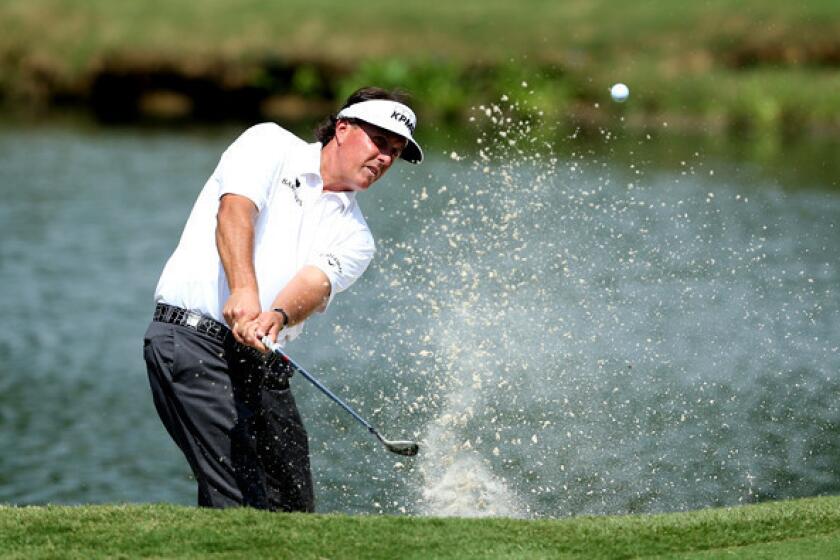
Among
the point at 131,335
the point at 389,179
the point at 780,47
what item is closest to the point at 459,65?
the point at 780,47

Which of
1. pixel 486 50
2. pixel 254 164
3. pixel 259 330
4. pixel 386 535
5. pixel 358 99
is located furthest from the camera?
pixel 486 50

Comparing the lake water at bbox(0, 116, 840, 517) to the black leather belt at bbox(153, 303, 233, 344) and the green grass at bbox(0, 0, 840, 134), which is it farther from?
the green grass at bbox(0, 0, 840, 134)

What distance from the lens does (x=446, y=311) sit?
11.1 metres

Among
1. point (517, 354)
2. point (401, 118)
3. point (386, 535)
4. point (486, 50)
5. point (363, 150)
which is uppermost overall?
point (486, 50)

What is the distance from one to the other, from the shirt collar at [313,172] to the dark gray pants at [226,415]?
24.9 inches

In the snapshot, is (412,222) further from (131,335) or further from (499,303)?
(499,303)

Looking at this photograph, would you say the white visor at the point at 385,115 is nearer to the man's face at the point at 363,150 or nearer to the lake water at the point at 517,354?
the man's face at the point at 363,150

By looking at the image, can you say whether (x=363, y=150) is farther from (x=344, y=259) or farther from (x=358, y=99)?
(x=344, y=259)


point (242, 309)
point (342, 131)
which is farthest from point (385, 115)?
point (242, 309)

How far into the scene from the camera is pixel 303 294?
5137 millimetres

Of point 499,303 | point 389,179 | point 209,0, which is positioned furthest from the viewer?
point 209,0

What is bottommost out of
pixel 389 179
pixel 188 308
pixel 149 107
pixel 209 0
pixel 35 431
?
pixel 35 431

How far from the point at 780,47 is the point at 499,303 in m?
24.3

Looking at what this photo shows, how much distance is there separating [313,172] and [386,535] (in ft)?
4.26
